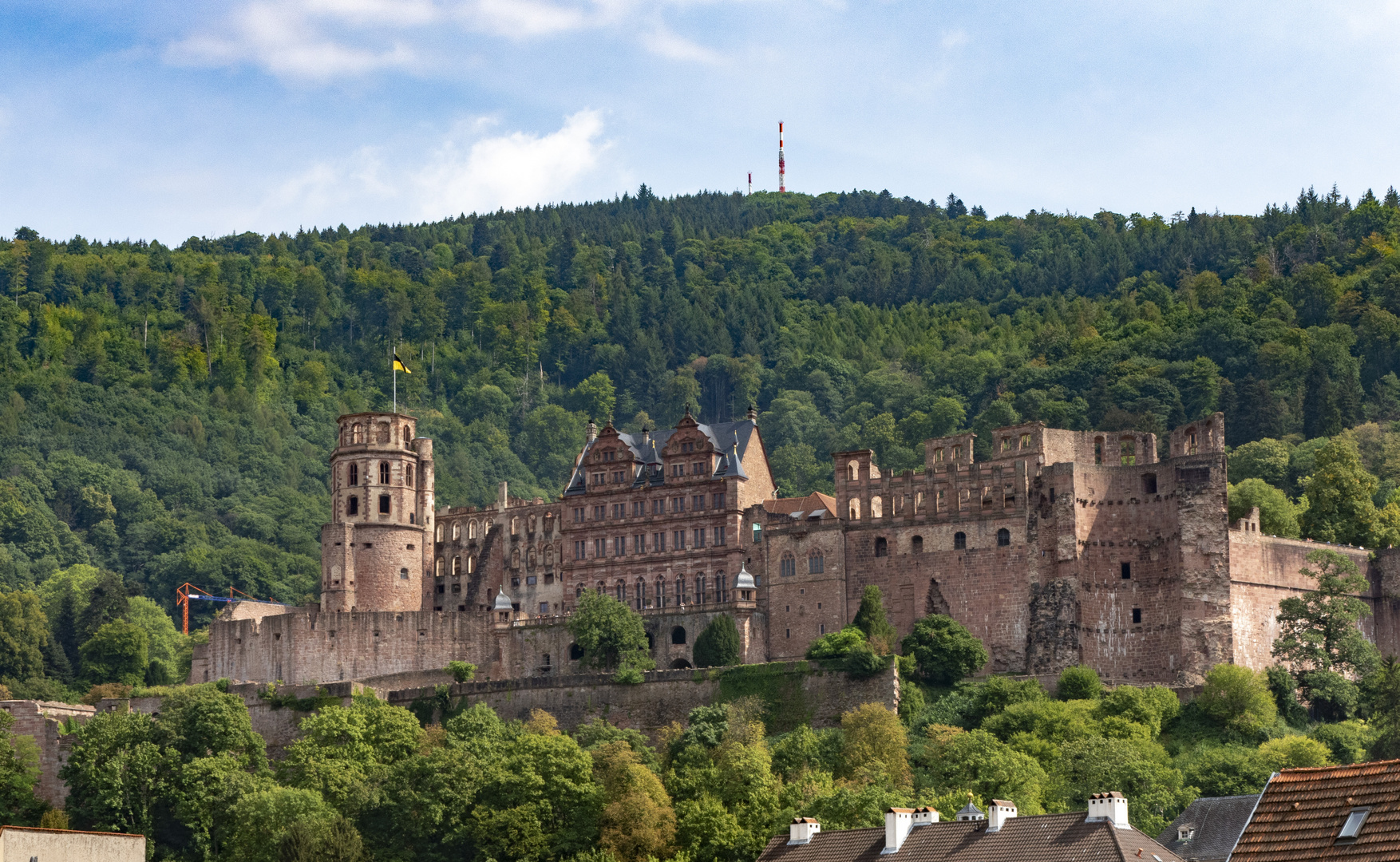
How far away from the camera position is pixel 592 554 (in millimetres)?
101062

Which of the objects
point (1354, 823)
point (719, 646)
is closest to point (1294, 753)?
point (719, 646)

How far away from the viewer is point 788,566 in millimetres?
94125

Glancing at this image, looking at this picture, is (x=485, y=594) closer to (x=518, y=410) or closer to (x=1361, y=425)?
(x=1361, y=425)

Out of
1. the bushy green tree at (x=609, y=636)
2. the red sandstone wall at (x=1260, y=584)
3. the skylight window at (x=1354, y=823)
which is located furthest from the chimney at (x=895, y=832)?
the bushy green tree at (x=609, y=636)

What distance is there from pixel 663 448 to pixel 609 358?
3220 inches

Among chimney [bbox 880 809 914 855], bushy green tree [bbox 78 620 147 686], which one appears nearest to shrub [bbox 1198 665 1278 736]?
chimney [bbox 880 809 914 855]

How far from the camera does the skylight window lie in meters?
28.4

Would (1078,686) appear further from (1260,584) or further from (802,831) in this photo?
(802,831)

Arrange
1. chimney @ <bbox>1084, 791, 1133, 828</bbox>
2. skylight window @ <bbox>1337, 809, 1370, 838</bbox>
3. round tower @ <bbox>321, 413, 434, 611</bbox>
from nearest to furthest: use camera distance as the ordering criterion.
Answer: skylight window @ <bbox>1337, 809, 1370, 838</bbox> → chimney @ <bbox>1084, 791, 1133, 828</bbox> → round tower @ <bbox>321, 413, 434, 611</bbox>

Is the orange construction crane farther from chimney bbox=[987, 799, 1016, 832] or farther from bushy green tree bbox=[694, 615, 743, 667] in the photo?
chimney bbox=[987, 799, 1016, 832]

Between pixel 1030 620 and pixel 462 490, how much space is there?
3156 inches

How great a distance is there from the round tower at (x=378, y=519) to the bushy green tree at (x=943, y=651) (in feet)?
85.7

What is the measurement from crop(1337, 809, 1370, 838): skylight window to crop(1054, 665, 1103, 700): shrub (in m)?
56.5

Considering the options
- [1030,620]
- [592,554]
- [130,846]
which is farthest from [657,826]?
[592,554]
